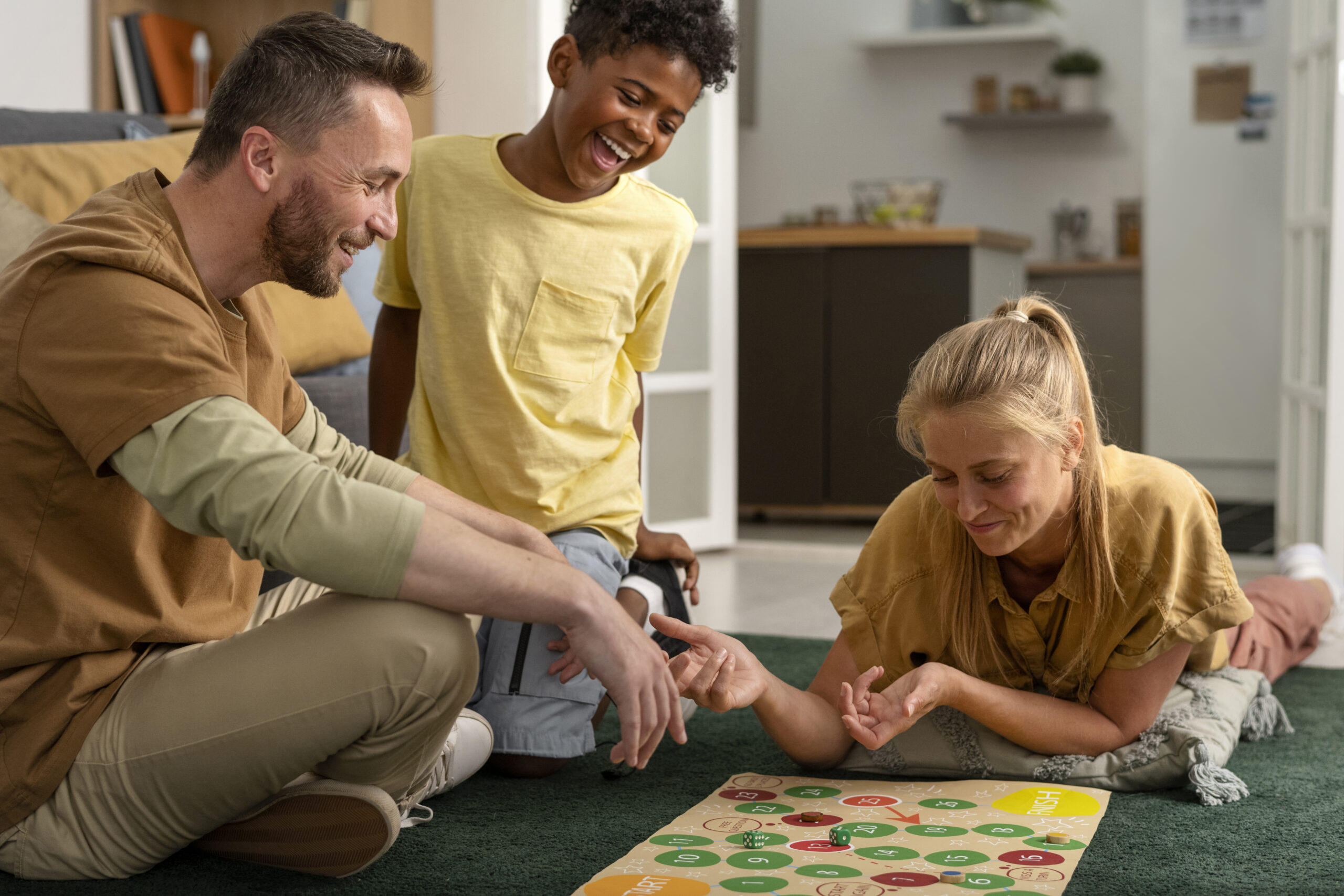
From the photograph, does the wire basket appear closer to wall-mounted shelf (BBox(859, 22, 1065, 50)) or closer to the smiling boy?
wall-mounted shelf (BBox(859, 22, 1065, 50))

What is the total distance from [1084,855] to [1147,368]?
387 cm

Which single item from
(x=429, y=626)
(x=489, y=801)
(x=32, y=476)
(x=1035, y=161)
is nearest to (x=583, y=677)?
(x=489, y=801)

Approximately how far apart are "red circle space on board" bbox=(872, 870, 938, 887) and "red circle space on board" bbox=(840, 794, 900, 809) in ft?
0.69

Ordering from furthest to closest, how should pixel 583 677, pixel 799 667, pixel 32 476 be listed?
pixel 799 667 → pixel 583 677 → pixel 32 476

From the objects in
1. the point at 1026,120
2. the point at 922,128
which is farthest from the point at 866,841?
the point at 922,128

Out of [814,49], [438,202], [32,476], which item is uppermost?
[814,49]

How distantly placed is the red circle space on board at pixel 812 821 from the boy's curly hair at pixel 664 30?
94 centimetres

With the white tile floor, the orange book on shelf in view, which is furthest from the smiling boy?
the orange book on shelf

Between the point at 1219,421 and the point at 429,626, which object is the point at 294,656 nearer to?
the point at 429,626

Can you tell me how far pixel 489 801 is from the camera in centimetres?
152

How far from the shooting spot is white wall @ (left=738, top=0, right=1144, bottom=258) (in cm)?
539

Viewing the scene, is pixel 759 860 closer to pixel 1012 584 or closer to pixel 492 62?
pixel 1012 584

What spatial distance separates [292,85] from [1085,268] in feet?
13.9

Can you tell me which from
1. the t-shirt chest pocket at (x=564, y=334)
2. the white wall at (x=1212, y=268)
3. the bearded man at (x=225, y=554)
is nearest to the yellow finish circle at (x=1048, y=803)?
the bearded man at (x=225, y=554)
